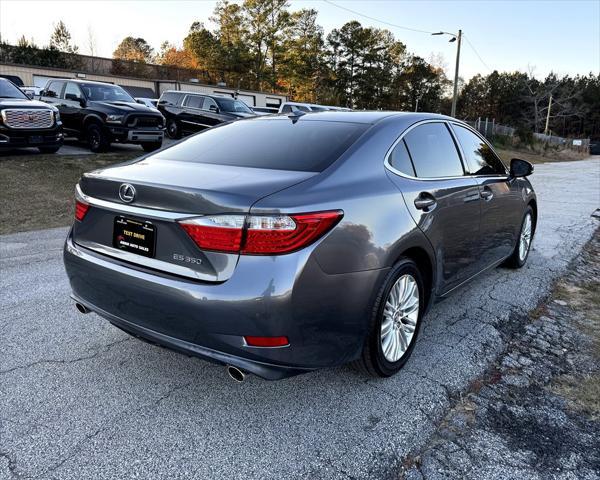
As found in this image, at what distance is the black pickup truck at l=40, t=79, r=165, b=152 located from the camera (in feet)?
41.3

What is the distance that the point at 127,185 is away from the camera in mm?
2693

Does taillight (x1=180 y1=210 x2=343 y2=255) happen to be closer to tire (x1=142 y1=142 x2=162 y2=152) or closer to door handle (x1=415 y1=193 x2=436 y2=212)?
door handle (x1=415 y1=193 x2=436 y2=212)

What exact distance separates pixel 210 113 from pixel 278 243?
1503 centimetres

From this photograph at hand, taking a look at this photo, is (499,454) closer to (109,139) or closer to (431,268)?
(431,268)

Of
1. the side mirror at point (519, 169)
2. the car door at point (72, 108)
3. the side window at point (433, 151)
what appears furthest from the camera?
the car door at point (72, 108)

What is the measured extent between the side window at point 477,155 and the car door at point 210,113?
12590 millimetres

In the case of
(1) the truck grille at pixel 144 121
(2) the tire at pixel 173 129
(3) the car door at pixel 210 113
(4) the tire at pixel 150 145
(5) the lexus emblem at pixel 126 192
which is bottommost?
(4) the tire at pixel 150 145

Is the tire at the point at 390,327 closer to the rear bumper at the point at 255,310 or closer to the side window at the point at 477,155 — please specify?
the rear bumper at the point at 255,310

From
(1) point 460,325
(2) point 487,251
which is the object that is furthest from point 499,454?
(2) point 487,251

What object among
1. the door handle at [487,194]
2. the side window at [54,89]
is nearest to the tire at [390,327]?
the door handle at [487,194]

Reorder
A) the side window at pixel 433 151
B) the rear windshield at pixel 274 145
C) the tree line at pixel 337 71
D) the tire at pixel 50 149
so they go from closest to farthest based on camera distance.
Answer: the rear windshield at pixel 274 145
the side window at pixel 433 151
the tire at pixel 50 149
the tree line at pixel 337 71

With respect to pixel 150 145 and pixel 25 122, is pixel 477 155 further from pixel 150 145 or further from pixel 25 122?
pixel 150 145

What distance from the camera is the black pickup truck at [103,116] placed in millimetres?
12602

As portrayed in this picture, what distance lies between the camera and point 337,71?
70625mm
